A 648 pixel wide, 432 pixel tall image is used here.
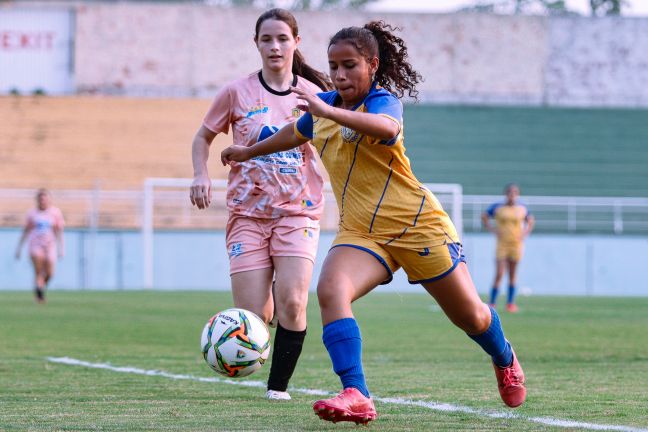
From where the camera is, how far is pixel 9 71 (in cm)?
4062

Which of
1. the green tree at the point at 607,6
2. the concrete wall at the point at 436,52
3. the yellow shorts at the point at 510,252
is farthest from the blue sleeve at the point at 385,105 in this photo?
the green tree at the point at 607,6

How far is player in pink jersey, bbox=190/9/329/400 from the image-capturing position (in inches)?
267

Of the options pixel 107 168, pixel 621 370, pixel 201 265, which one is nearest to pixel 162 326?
pixel 621 370

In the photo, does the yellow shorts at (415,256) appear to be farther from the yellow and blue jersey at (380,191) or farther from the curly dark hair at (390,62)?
the curly dark hair at (390,62)

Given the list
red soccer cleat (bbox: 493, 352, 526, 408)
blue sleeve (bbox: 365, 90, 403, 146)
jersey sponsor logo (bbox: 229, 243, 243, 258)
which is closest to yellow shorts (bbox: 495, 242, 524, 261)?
jersey sponsor logo (bbox: 229, 243, 243, 258)

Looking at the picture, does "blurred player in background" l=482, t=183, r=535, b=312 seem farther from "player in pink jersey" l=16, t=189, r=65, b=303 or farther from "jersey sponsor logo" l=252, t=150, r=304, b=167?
"jersey sponsor logo" l=252, t=150, r=304, b=167

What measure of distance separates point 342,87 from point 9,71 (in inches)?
1454

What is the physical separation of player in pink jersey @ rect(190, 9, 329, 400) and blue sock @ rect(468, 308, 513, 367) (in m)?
1.21

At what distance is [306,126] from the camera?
5824 mm

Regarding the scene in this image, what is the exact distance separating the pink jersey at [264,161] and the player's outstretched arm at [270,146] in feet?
2.30

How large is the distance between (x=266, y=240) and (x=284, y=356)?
25.7 inches

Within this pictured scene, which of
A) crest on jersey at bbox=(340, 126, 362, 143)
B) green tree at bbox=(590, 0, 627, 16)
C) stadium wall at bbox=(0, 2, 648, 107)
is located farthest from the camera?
green tree at bbox=(590, 0, 627, 16)

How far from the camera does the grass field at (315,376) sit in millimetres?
5758

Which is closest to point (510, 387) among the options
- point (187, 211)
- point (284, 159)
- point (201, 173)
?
point (284, 159)
